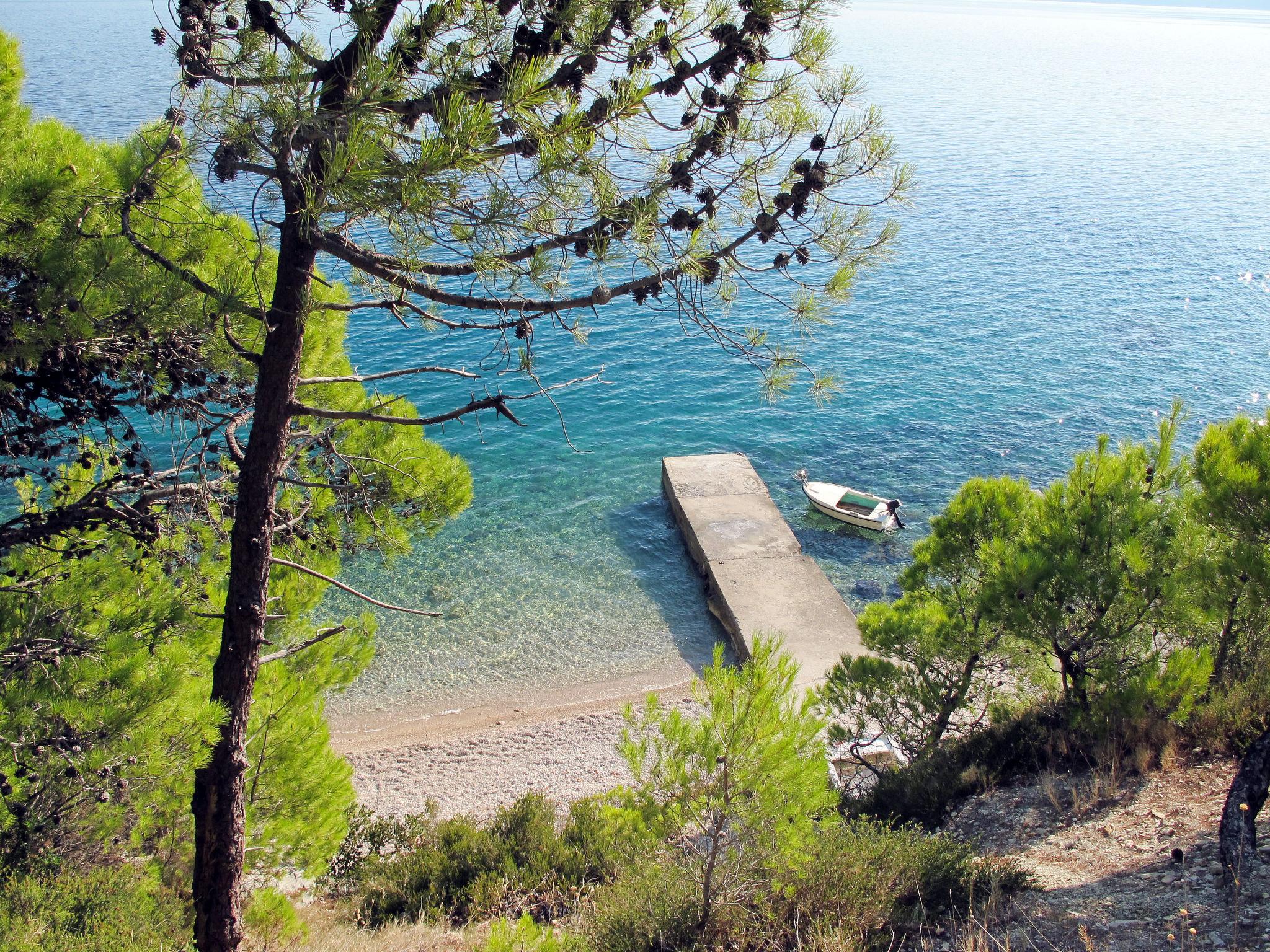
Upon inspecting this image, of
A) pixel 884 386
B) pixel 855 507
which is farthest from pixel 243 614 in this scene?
pixel 884 386

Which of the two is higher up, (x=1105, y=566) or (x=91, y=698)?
(x=91, y=698)

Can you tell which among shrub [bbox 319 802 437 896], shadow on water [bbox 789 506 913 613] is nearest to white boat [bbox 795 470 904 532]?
shadow on water [bbox 789 506 913 613]

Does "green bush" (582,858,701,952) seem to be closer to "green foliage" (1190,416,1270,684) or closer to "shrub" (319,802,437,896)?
"shrub" (319,802,437,896)

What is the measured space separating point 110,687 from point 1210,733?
918 cm

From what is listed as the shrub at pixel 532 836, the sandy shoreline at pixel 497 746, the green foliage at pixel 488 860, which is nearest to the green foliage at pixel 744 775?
the green foliage at pixel 488 860

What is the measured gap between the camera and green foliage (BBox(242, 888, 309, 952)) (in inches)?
278

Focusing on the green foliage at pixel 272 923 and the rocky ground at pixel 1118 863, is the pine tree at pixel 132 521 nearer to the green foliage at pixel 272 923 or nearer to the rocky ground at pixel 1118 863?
the green foliage at pixel 272 923

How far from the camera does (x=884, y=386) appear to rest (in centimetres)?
2662

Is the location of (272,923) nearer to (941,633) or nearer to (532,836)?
(532,836)

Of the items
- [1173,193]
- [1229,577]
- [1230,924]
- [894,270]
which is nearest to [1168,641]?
[1229,577]

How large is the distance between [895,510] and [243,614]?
53.2 feet

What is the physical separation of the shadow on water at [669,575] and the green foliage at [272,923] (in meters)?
9.13

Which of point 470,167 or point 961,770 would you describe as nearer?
point 470,167

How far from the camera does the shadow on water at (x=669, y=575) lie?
1644cm
